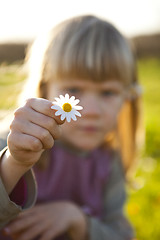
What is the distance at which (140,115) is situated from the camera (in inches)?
83.7

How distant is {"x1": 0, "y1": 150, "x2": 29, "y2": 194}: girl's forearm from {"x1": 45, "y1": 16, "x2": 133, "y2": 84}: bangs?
0.70 m

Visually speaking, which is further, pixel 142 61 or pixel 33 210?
pixel 142 61

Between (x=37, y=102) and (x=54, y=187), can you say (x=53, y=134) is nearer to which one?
(x=37, y=102)

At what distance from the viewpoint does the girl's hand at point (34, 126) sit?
2.77 feet

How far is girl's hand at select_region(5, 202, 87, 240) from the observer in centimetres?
140

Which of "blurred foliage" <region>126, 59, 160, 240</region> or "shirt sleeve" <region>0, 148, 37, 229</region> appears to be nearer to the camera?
"shirt sleeve" <region>0, 148, 37, 229</region>

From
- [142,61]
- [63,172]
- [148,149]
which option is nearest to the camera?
[63,172]

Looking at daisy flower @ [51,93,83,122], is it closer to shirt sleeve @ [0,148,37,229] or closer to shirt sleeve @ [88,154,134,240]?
shirt sleeve @ [0,148,37,229]

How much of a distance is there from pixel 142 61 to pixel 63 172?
925 centimetres

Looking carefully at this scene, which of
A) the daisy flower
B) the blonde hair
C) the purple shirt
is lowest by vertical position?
the purple shirt

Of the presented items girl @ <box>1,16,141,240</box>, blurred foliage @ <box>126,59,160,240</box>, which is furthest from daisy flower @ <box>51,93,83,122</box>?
blurred foliage @ <box>126,59,160,240</box>

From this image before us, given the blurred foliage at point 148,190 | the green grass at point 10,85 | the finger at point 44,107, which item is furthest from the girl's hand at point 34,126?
the blurred foliage at point 148,190

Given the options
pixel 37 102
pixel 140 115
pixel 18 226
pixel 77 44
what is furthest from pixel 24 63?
pixel 37 102

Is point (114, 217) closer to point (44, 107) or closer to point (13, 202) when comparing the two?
point (13, 202)
